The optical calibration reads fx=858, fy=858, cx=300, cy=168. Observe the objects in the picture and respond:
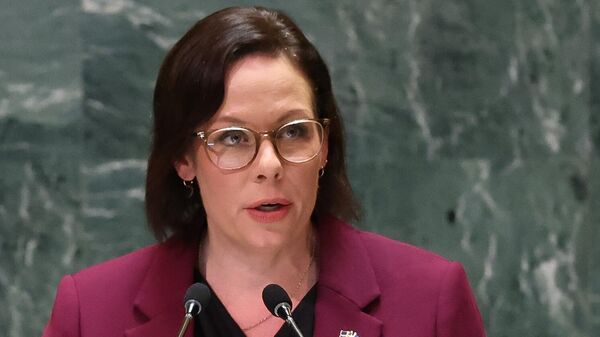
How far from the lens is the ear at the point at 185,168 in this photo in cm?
191

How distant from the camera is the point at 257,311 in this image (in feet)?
6.30

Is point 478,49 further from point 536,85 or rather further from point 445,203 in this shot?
point 445,203

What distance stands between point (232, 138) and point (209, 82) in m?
0.12

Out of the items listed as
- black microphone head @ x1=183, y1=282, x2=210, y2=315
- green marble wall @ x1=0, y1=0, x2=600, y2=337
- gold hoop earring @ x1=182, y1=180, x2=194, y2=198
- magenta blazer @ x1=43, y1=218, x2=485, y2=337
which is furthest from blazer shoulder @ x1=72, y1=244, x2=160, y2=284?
green marble wall @ x1=0, y1=0, x2=600, y2=337

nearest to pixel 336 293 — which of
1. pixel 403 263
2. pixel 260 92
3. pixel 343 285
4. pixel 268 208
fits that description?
pixel 343 285

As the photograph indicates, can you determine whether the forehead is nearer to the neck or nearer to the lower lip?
the lower lip

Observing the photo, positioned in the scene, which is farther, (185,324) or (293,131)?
(293,131)

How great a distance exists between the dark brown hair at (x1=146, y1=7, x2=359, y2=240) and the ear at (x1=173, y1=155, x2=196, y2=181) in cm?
2

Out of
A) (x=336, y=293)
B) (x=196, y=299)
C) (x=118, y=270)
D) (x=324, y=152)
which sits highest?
(x=324, y=152)

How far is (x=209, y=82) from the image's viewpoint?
1759 millimetres

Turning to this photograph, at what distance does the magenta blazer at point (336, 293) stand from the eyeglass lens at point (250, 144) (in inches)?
12.8

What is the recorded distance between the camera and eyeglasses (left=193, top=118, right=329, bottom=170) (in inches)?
68.4

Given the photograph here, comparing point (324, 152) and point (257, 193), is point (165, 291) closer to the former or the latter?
point (257, 193)

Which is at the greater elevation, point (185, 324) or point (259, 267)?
point (185, 324)
